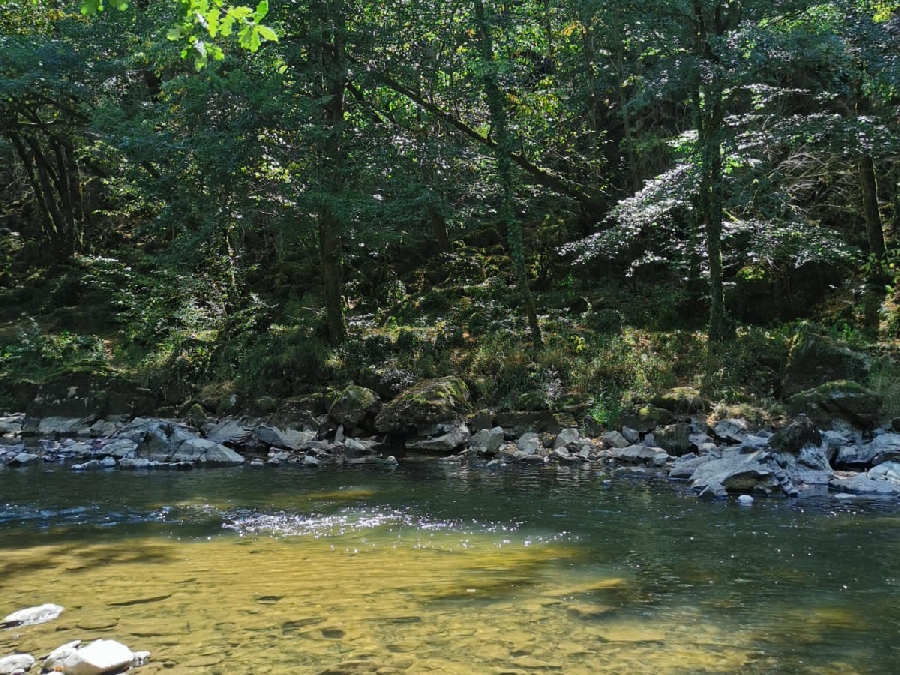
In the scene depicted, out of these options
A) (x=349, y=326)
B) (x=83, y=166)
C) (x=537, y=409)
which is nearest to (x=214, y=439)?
(x=349, y=326)


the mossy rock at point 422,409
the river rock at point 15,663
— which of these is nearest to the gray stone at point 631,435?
the mossy rock at point 422,409

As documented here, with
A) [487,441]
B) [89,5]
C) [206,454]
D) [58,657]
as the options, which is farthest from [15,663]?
[487,441]

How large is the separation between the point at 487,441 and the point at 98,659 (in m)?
9.24

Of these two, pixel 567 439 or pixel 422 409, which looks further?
pixel 422 409

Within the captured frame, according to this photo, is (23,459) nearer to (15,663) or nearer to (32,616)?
(32,616)

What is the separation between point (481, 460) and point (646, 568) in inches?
255

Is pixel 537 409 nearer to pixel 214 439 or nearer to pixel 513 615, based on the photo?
pixel 214 439

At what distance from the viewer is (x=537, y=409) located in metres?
13.5

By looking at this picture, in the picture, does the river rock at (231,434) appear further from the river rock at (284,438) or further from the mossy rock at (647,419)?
the mossy rock at (647,419)

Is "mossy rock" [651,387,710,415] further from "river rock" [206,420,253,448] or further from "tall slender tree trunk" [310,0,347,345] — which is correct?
"river rock" [206,420,253,448]

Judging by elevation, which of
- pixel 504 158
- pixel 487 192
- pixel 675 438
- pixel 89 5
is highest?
pixel 504 158

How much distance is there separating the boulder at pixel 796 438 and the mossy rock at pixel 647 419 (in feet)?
8.90

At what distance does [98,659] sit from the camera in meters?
3.55

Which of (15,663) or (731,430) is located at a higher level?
(15,663)
